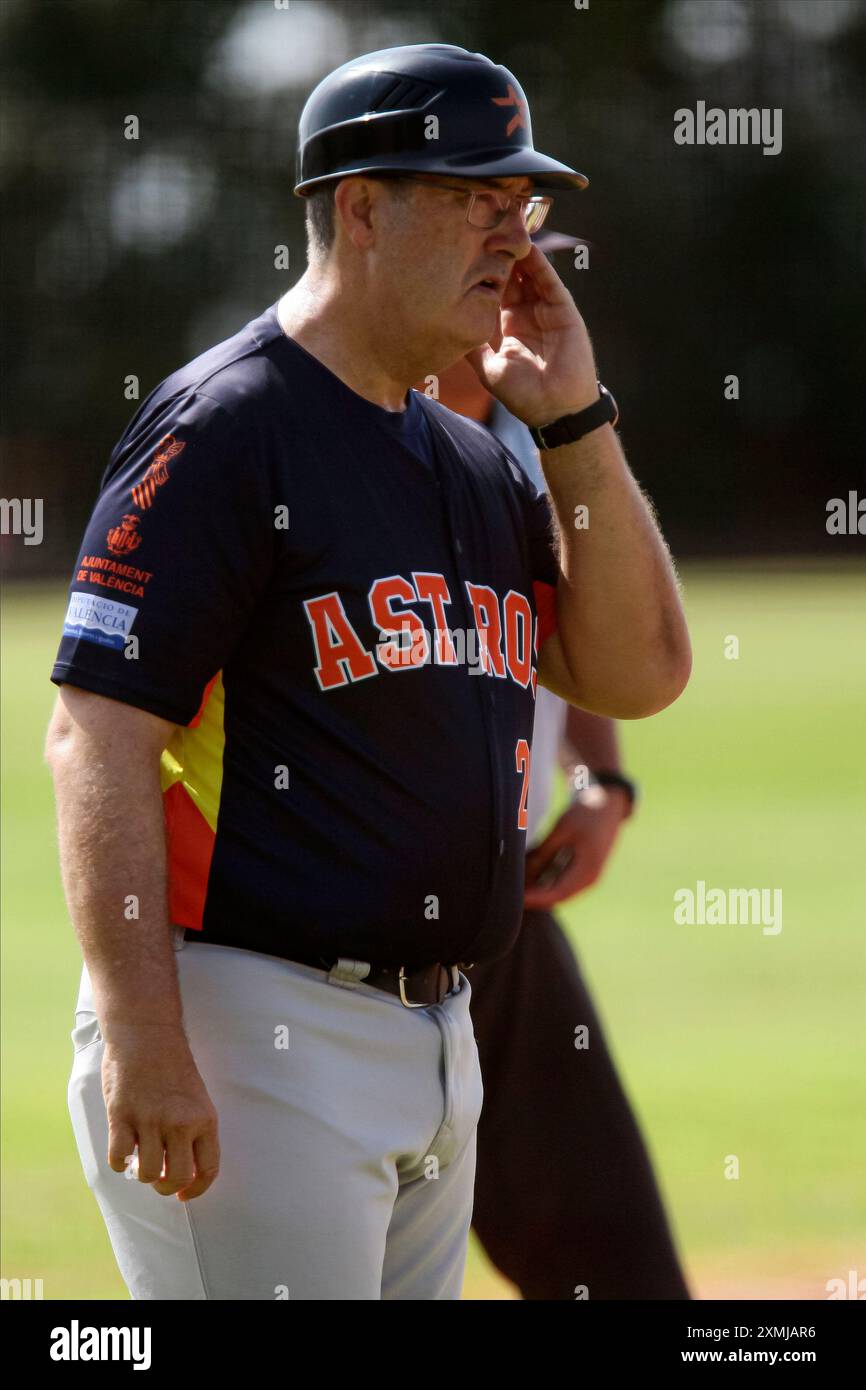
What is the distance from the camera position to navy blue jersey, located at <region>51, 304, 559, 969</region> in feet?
7.48

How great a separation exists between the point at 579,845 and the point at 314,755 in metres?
1.41

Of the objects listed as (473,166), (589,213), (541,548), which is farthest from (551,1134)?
(589,213)

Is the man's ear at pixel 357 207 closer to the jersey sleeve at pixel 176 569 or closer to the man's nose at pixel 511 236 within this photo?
the man's nose at pixel 511 236

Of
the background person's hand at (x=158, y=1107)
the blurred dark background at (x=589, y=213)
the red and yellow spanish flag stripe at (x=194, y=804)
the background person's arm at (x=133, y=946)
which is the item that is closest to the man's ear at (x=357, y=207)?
the red and yellow spanish flag stripe at (x=194, y=804)

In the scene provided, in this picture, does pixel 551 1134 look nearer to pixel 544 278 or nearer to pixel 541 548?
pixel 541 548

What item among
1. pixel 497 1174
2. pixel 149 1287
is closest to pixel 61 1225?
pixel 497 1174

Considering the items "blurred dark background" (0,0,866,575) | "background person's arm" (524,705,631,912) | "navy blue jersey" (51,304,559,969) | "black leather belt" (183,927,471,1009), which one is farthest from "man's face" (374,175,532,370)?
"blurred dark background" (0,0,866,575)

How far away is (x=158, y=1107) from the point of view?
2207 millimetres

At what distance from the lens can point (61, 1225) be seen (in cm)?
488

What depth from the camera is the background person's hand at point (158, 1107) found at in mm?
2207

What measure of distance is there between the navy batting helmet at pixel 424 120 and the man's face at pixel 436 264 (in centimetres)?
4

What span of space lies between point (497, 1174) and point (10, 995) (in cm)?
490

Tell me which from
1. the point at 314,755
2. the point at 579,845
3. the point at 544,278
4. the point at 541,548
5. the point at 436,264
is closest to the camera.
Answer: the point at 314,755

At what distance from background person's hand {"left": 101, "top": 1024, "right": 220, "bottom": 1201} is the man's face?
110 cm
